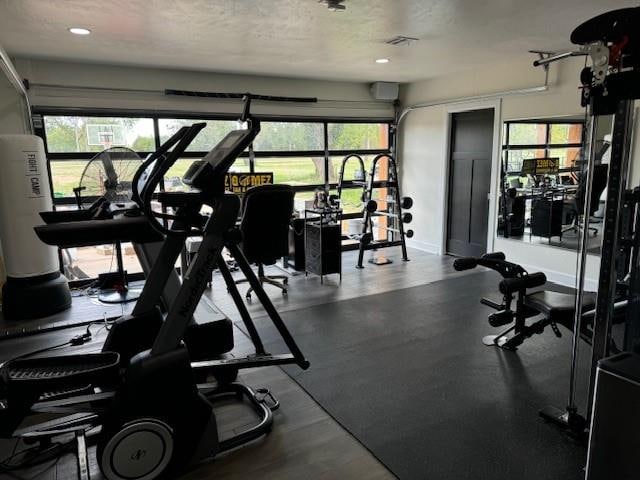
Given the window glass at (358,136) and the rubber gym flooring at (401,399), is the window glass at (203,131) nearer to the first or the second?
the window glass at (358,136)

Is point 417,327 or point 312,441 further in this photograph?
point 417,327

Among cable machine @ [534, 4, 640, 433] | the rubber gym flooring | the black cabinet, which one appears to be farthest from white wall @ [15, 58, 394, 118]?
cable machine @ [534, 4, 640, 433]

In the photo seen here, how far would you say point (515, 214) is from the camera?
539cm

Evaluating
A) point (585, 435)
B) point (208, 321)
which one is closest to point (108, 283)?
point (208, 321)

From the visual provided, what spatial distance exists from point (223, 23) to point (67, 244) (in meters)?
2.16

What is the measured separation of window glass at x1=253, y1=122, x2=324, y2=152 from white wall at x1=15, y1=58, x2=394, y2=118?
0.64 feet

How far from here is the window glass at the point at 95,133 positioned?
4746 mm

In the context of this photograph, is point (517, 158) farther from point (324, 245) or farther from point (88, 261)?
point (88, 261)

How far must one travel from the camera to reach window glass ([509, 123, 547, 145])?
16.2ft

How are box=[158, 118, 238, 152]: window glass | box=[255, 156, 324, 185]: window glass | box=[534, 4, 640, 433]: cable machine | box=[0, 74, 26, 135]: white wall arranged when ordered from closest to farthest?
box=[534, 4, 640, 433]: cable machine, box=[0, 74, 26, 135]: white wall, box=[158, 118, 238, 152]: window glass, box=[255, 156, 324, 185]: window glass

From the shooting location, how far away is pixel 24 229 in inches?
157

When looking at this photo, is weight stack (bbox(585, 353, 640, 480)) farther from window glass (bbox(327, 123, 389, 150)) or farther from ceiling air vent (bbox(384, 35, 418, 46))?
window glass (bbox(327, 123, 389, 150))

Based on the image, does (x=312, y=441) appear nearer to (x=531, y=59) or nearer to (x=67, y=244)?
(x=67, y=244)

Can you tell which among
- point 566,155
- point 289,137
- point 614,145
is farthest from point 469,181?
point 614,145
